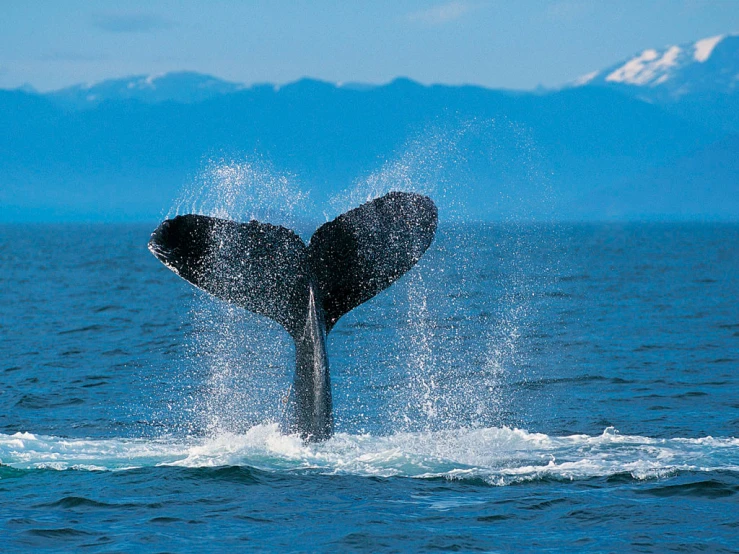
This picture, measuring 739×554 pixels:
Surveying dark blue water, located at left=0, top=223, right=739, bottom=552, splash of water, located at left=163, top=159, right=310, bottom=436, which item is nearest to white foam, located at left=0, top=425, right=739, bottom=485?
dark blue water, located at left=0, top=223, right=739, bottom=552

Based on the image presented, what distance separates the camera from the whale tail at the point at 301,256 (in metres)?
9.37

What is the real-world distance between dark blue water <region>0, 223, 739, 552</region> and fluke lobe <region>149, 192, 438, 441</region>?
0.96m

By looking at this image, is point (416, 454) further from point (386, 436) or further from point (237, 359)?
point (237, 359)

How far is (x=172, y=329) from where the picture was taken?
81.8 ft

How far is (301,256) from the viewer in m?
10.2

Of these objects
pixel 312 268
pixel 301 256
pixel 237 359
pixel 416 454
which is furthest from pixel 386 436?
pixel 237 359

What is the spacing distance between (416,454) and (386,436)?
1102 millimetres

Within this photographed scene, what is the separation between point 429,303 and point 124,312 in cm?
A: 868

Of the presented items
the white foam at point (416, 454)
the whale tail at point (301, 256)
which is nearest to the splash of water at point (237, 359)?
the whale tail at point (301, 256)

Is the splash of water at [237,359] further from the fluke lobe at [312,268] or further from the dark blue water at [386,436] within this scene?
the fluke lobe at [312,268]

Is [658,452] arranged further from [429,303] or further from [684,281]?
[684,281]

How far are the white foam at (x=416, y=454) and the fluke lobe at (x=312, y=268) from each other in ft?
1.66

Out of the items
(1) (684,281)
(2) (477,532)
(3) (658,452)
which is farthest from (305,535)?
(1) (684,281)

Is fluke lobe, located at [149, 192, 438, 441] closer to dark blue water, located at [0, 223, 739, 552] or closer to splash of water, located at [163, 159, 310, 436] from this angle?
splash of water, located at [163, 159, 310, 436]
